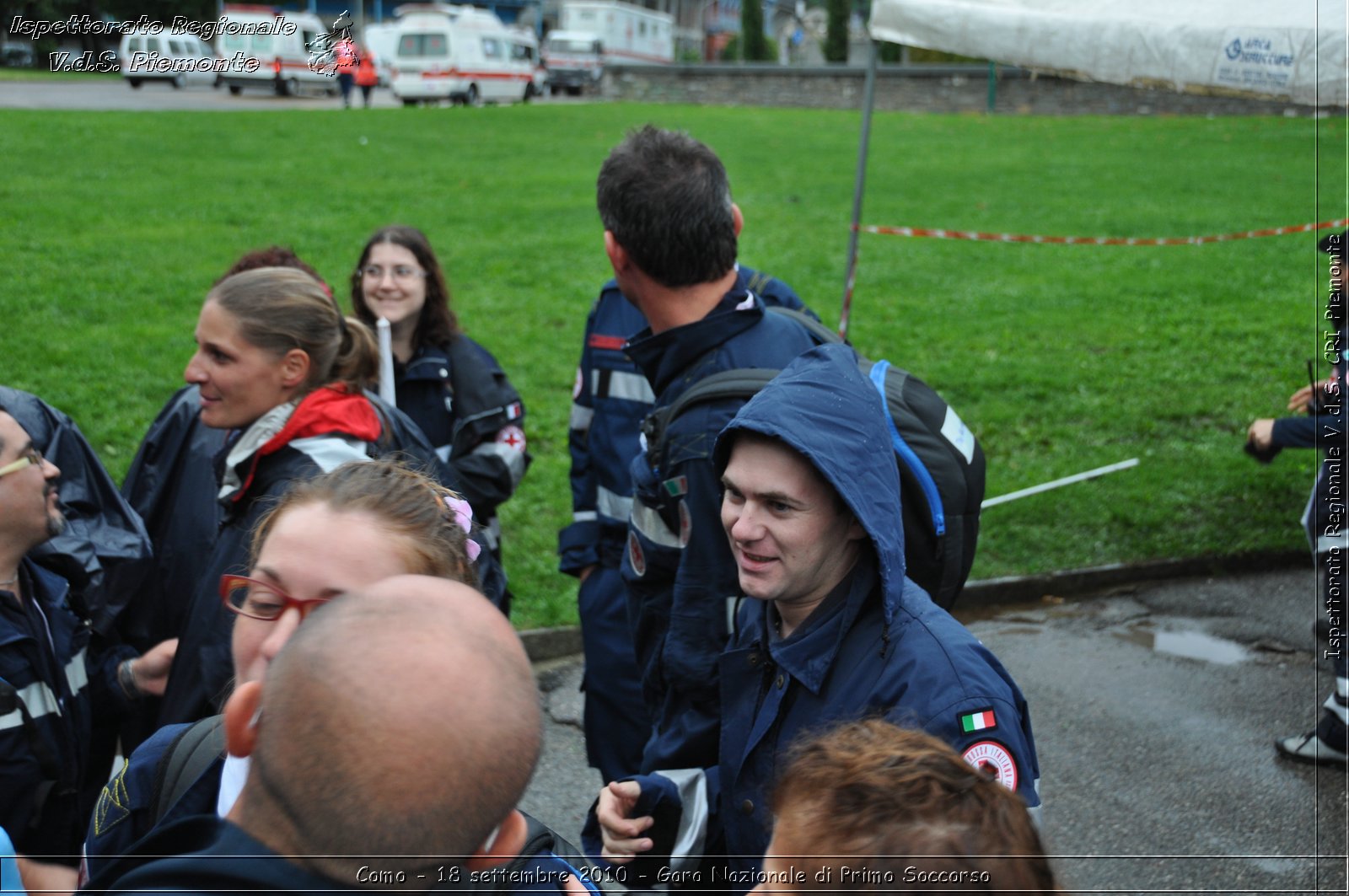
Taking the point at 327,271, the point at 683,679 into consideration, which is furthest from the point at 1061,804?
the point at 327,271

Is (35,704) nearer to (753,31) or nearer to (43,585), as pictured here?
(43,585)

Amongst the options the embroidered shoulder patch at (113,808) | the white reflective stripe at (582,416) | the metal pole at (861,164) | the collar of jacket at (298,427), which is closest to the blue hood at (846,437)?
the collar of jacket at (298,427)

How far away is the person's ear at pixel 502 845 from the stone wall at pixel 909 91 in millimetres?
26752

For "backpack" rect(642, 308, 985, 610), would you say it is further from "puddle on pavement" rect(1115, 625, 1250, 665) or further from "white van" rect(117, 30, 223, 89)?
"puddle on pavement" rect(1115, 625, 1250, 665)

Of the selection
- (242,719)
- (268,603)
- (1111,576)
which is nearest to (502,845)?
(242,719)

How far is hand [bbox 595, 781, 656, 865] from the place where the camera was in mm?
2396

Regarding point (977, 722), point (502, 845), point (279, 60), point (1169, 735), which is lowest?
point (1169, 735)

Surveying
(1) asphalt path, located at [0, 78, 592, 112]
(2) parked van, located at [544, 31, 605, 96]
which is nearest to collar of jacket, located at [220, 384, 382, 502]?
(1) asphalt path, located at [0, 78, 592, 112]

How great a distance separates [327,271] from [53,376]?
135 inches

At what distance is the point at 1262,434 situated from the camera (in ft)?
19.2

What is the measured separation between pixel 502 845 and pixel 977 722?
0.98 m

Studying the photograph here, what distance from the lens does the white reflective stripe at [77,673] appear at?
2893mm

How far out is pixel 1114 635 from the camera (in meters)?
6.25

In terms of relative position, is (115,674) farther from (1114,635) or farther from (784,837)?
(1114,635)
